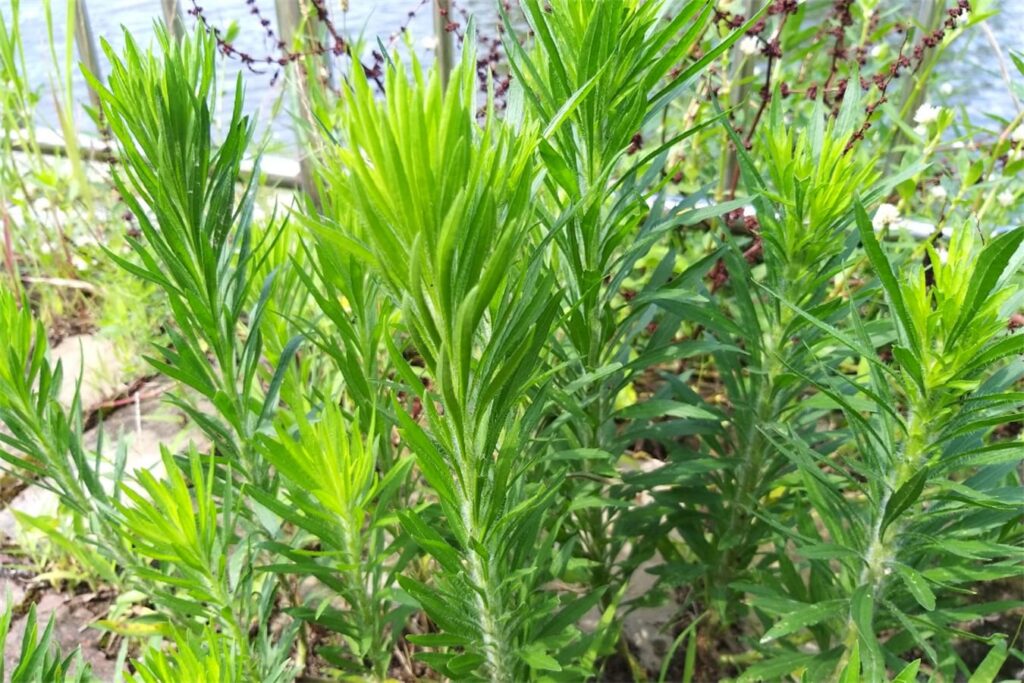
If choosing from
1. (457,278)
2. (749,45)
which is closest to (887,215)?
(749,45)

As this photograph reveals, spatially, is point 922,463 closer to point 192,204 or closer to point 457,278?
point 457,278

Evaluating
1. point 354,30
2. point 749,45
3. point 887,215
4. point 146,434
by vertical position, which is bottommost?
point 146,434

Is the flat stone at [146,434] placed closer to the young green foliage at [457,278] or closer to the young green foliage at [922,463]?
the young green foliage at [457,278]

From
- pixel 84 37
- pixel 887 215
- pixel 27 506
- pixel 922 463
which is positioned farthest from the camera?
pixel 84 37

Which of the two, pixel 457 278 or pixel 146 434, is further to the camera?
pixel 146 434

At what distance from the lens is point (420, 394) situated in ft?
2.65

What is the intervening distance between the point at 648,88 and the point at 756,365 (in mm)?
563

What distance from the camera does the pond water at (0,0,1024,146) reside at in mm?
3057

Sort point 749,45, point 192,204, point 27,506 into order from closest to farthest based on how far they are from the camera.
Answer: point 192,204 → point 27,506 → point 749,45

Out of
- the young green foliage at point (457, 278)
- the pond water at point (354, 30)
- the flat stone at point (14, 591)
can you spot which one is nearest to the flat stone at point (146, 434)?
the flat stone at point (14, 591)

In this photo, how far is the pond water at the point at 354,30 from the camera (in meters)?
3.06

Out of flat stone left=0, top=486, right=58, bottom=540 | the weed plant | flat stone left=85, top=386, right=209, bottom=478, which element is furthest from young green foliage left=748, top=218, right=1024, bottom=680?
flat stone left=0, top=486, right=58, bottom=540

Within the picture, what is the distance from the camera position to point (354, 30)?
3395 millimetres

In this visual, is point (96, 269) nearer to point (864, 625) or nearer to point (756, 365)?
point (756, 365)
